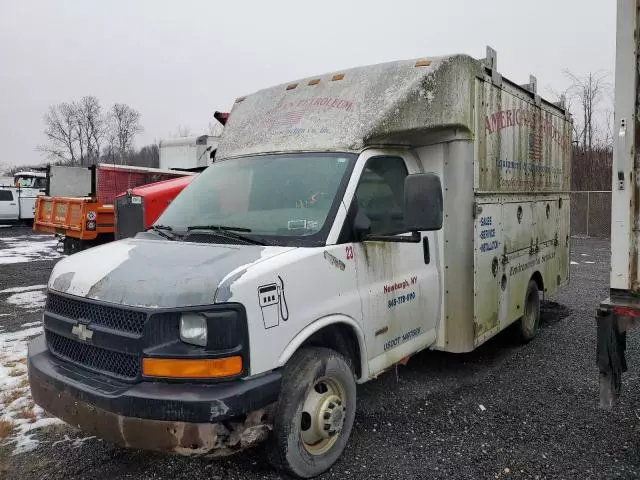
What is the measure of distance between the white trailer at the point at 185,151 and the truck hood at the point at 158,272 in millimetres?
9601

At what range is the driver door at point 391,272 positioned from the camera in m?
3.68

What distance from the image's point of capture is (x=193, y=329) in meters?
2.72

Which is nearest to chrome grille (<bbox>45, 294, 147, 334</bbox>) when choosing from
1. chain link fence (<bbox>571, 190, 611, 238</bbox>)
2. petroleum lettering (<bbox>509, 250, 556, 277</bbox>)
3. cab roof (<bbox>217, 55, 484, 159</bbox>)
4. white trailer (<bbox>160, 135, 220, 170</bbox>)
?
cab roof (<bbox>217, 55, 484, 159</bbox>)

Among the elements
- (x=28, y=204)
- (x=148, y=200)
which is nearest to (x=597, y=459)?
(x=148, y=200)

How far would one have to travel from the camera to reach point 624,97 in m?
3.12

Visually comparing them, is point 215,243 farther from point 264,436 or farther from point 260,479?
point 260,479

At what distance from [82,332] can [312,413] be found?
4.70 feet

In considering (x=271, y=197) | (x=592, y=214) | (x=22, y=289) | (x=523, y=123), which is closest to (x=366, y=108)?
(x=271, y=197)

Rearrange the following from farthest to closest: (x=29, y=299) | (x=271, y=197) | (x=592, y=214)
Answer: (x=592, y=214) < (x=29, y=299) < (x=271, y=197)

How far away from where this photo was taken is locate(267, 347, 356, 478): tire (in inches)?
118

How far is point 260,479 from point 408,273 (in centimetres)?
181

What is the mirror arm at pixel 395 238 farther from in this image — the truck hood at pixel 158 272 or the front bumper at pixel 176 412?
the front bumper at pixel 176 412

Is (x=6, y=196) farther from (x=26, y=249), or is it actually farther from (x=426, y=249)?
(x=426, y=249)

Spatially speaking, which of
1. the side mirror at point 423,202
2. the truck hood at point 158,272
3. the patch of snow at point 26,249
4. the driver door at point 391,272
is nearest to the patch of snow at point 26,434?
the truck hood at point 158,272
